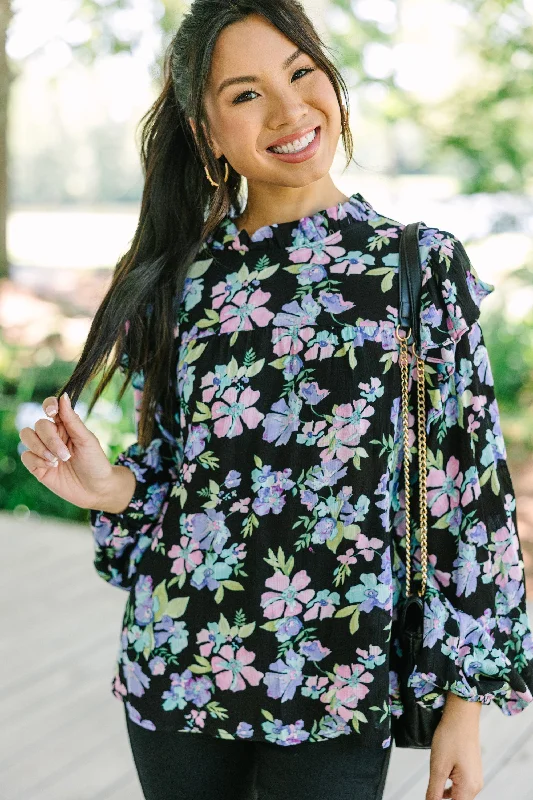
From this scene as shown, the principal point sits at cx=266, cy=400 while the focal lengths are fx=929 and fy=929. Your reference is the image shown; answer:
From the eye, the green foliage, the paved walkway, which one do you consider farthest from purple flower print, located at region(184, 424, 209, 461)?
the green foliage

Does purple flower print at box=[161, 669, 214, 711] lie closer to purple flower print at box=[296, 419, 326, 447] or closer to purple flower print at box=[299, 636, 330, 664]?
purple flower print at box=[299, 636, 330, 664]

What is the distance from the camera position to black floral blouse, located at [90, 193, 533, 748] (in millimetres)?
1193

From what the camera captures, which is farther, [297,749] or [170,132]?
[170,132]

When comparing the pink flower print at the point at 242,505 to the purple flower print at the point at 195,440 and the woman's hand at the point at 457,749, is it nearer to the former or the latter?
the purple flower print at the point at 195,440

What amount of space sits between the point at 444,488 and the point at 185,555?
380mm

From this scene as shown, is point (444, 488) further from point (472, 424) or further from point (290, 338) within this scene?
point (290, 338)

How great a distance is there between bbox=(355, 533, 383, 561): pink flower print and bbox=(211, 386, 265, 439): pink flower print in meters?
0.21

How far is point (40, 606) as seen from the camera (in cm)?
345

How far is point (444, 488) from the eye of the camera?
1207 mm

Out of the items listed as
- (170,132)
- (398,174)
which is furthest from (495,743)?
(398,174)

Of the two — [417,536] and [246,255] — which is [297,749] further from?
[246,255]

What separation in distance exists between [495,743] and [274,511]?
1565 mm

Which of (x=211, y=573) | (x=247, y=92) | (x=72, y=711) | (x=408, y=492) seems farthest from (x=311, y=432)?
(x=72, y=711)

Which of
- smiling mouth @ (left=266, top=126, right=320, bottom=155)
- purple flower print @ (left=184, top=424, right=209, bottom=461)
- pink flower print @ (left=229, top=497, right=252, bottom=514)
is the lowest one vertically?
pink flower print @ (left=229, top=497, right=252, bottom=514)
